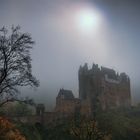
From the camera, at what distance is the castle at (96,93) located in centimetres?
6184

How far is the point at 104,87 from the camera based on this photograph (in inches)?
2960

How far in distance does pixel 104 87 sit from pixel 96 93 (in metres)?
3.33

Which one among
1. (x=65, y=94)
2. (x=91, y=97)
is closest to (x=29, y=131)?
(x=65, y=94)

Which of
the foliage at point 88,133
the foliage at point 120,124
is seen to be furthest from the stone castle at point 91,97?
the foliage at point 88,133

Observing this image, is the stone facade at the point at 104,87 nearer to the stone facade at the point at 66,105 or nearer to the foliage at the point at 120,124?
the foliage at the point at 120,124

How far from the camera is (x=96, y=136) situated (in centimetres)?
3791

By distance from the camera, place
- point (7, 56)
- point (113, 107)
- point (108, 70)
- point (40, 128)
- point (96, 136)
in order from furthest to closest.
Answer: point (108, 70) → point (113, 107) → point (40, 128) → point (96, 136) → point (7, 56)

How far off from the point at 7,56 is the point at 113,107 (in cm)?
6492

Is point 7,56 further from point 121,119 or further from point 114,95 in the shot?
point 114,95

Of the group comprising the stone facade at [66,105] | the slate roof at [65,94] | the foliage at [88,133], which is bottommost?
the foliage at [88,133]

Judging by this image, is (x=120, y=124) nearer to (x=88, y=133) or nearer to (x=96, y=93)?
(x=96, y=93)

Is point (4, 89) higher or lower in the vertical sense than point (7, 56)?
lower

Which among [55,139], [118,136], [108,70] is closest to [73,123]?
[55,139]

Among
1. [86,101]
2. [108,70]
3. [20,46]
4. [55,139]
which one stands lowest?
[55,139]
